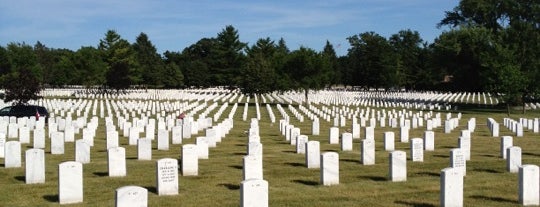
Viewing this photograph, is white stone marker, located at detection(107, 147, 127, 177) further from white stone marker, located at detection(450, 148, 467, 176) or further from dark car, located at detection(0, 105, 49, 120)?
dark car, located at detection(0, 105, 49, 120)

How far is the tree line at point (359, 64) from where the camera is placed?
50.5 metres

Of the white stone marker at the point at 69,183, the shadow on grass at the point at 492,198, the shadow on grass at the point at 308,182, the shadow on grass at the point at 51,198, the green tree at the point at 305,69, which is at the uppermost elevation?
the green tree at the point at 305,69

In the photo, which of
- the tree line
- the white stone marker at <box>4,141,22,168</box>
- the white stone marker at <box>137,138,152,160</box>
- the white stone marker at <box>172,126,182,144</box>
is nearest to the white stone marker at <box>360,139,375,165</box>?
the white stone marker at <box>137,138,152,160</box>

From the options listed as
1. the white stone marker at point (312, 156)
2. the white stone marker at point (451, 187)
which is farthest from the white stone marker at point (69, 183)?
the white stone marker at point (451, 187)

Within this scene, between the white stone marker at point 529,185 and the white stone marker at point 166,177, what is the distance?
21.0 ft

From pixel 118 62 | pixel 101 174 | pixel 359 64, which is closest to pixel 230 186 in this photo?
pixel 101 174

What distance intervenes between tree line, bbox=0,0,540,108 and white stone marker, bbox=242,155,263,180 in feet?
102

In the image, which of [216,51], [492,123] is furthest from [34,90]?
[216,51]

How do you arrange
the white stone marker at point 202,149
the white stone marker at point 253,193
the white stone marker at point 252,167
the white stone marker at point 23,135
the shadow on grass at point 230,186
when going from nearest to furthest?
the white stone marker at point 253,193 → the shadow on grass at point 230,186 → the white stone marker at point 252,167 → the white stone marker at point 202,149 → the white stone marker at point 23,135

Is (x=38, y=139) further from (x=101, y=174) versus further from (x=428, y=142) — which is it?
(x=428, y=142)

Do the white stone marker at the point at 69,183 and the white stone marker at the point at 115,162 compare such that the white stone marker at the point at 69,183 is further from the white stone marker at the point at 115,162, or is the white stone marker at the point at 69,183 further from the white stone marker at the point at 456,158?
the white stone marker at the point at 456,158

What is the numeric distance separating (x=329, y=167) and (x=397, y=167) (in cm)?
164

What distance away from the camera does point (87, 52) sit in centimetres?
8925

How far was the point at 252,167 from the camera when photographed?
13.2 m
